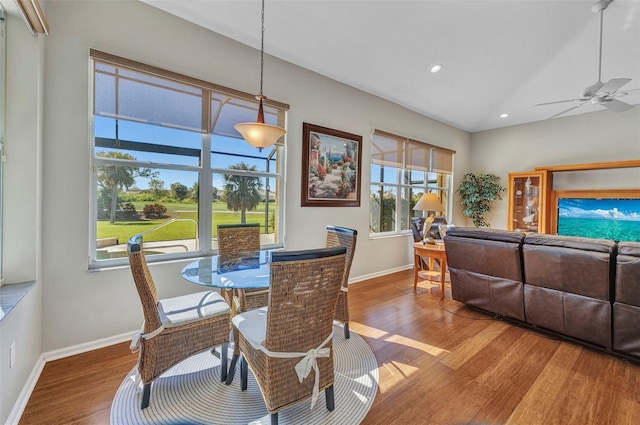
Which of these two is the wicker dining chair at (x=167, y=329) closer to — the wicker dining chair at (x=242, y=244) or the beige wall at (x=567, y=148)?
the wicker dining chair at (x=242, y=244)

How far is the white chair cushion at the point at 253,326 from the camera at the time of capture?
4.94 feet

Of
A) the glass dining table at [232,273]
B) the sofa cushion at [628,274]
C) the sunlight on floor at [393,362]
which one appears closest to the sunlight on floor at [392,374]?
the sunlight on floor at [393,362]

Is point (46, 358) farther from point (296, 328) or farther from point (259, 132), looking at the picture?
point (259, 132)

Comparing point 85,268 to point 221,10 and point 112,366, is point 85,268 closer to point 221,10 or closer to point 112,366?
point 112,366

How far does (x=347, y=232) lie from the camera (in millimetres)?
2480

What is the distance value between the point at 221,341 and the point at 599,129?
6929 millimetres

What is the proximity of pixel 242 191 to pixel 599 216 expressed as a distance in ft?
20.1

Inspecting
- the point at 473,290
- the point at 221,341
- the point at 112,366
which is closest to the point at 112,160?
the point at 112,366

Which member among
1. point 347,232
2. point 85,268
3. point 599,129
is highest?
point 599,129

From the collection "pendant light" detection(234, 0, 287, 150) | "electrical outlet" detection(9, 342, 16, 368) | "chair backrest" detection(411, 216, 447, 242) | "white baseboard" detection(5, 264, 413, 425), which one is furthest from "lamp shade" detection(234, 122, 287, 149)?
"chair backrest" detection(411, 216, 447, 242)

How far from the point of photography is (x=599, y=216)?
4.85 m

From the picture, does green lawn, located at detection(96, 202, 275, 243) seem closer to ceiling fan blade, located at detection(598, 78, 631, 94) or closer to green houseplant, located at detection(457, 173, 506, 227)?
ceiling fan blade, located at detection(598, 78, 631, 94)

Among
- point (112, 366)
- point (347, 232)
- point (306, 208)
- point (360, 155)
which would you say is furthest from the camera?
point (360, 155)

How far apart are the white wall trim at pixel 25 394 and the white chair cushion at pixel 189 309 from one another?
0.84m
